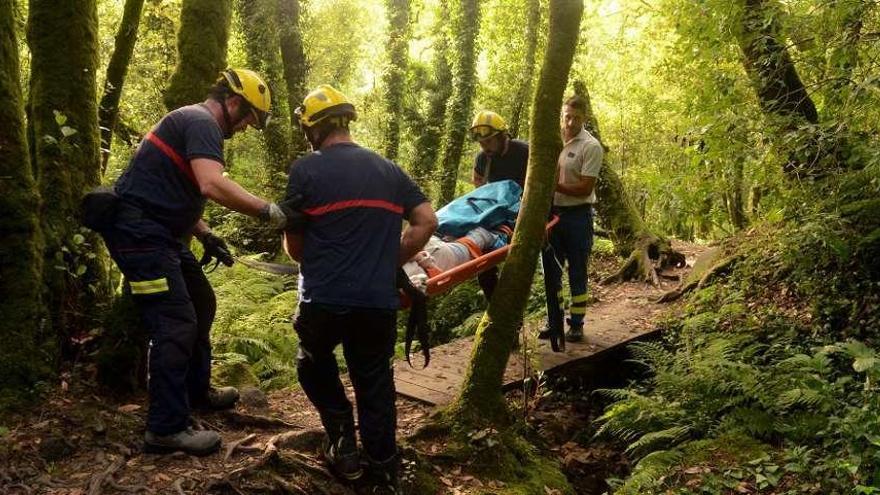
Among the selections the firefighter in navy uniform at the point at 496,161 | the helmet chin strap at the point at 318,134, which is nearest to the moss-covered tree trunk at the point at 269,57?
the firefighter in navy uniform at the point at 496,161

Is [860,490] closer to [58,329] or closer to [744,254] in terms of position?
[58,329]

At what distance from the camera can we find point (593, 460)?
18.2ft

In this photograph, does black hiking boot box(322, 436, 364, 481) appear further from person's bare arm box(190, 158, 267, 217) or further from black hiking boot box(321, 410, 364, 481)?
person's bare arm box(190, 158, 267, 217)

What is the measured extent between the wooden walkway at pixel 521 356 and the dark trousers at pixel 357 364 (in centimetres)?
158

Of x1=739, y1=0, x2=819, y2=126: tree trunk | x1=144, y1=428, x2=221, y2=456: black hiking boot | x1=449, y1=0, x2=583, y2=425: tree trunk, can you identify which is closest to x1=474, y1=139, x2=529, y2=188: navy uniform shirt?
x1=449, y1=0, x2=583, y2=425: tree trunk

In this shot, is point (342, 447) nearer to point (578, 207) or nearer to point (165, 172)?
point (165, 172)

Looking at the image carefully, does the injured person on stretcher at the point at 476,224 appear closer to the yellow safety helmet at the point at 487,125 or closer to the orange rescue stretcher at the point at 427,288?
the orange rescue stretcher at the point at 427,288

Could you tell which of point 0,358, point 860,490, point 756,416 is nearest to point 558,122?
point 756,416

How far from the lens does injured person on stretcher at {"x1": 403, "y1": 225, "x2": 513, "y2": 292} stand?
16.9ft

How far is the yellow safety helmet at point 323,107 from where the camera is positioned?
3707mm

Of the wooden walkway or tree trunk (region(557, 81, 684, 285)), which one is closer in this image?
the wooden walkway

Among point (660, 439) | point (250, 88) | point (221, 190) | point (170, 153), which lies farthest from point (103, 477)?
point (660, 439)

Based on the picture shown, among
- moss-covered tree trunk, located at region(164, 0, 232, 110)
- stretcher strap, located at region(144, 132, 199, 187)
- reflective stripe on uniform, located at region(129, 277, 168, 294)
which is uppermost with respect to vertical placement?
moss-covered tree trunk, located at region(164, 0, 232, 110)

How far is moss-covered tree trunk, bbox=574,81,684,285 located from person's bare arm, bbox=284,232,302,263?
800 cm
